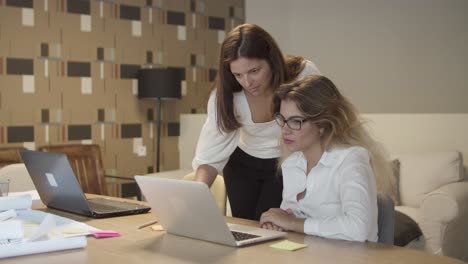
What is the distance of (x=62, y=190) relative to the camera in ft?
6.99

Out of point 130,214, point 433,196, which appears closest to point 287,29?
point 433,196

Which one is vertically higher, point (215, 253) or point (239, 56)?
point (239, 56)

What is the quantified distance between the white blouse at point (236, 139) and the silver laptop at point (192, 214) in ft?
2.10

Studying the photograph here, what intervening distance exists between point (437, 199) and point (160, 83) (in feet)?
7.71

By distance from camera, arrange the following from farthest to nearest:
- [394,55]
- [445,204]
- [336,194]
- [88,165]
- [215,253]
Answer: [394,55]
[88,165]
[445,204]
[336,194]
[215,253]

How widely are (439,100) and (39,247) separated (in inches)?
155

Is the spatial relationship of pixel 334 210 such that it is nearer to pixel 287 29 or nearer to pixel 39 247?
pixel 39 247

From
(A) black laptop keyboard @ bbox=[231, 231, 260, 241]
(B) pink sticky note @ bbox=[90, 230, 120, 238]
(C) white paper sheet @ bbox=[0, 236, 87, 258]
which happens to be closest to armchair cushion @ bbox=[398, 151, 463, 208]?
(A) black laptop keyboard @ bbox=[231, 231, 260, 241]

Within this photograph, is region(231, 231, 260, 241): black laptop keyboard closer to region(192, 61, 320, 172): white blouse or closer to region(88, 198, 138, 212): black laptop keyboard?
region(88, 198, 138, 212): black laptop keyboard

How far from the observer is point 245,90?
2.40m

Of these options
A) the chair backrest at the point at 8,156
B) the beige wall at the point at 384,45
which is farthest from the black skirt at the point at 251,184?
the beige wall at the point at 384,45

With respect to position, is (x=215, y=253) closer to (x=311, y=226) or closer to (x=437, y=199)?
(x=311, y=226)

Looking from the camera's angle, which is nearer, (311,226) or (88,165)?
(311,226)

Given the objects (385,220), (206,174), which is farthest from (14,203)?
(385,220)
